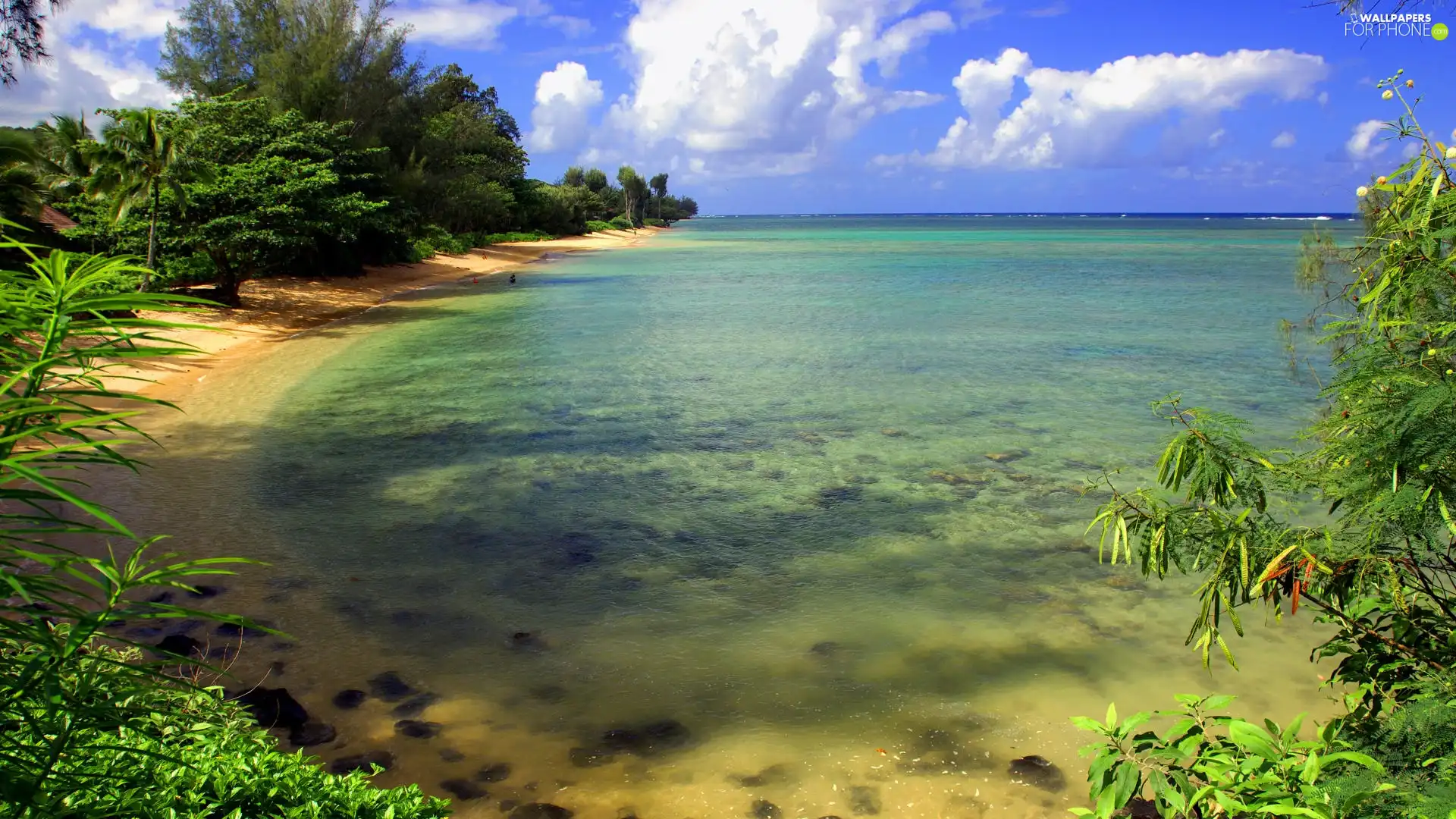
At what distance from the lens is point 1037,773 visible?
4.59 meters

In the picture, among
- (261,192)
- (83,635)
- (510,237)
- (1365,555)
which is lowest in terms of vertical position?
(1365,555)

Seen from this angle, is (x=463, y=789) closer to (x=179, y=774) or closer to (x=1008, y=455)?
(x=179, y=774)

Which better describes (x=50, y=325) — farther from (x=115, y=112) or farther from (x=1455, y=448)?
(x=115, y=112)

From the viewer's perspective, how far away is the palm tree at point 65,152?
1858 centimetres

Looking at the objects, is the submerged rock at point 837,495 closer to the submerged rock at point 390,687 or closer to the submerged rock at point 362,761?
the submerged rock at point 390,687

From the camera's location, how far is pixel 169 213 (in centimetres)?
1975

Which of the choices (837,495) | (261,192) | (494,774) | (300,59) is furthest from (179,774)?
(300,59)

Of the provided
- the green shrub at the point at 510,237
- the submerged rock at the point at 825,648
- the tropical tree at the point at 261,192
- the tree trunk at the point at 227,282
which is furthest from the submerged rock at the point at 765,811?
the green shrub at the point at 510,237

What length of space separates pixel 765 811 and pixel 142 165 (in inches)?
784

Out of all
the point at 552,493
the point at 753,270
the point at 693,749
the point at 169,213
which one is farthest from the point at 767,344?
the point at 753,270

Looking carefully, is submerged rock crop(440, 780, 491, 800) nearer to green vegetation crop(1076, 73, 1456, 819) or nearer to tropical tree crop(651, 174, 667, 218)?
green vegetation crop(1076, 73, 1456, 819)

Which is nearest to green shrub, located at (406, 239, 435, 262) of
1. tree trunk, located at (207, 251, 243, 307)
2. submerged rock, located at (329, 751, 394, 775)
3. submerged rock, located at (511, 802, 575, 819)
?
tree trunk, located at (207, 251, 243, 307)

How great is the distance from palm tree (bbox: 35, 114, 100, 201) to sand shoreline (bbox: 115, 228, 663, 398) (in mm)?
3589

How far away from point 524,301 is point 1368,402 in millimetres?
26628
